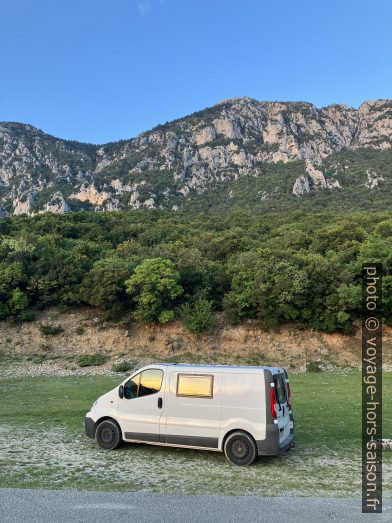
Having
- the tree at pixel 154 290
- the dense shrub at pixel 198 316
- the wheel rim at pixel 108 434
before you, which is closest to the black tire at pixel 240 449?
the wheel rim at pixel 108 434

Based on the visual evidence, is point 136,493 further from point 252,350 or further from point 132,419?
point 252,350

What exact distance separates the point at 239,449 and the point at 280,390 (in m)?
1.53

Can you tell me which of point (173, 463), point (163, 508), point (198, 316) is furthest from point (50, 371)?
point (163, 508)

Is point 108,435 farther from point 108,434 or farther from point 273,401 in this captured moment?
point 273,401

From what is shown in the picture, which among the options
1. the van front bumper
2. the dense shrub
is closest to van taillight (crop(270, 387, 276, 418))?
the van front bumper

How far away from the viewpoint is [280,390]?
30.7ft

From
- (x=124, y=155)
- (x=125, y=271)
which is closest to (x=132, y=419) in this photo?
(x=125, y=271)

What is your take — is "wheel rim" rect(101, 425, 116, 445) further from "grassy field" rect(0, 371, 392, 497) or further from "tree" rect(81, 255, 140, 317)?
"tree" rect(81, 255, 140, 317)

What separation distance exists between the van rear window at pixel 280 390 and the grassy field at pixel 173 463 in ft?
4.47

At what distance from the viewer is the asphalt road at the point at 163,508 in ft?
19.8

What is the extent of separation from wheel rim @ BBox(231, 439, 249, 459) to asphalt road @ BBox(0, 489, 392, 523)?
2079mm

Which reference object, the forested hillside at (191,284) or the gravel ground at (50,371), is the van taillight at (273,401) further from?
the forested hillside at (191,284)

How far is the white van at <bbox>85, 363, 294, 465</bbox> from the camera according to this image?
350 inches

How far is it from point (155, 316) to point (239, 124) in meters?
123
